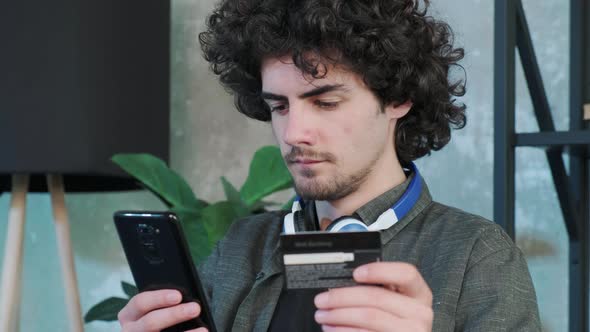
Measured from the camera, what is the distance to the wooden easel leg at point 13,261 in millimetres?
2469

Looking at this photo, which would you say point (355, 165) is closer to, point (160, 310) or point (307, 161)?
point (307, 161)

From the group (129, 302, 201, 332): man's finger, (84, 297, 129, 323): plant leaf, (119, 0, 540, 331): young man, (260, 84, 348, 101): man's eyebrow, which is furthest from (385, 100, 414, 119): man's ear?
(84, 297, 129, 323): plant leaf

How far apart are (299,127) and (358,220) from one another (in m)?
0.15

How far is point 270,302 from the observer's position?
4.21 ft

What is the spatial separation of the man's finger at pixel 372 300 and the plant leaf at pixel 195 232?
1.35 meters

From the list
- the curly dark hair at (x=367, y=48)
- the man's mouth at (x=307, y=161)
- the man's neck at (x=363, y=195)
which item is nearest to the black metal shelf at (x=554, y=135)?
the curly dark hair at (x=367, y=48)

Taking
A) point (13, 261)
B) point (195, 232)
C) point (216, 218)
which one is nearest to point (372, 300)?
point (216, 218)

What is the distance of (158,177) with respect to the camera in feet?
7.83

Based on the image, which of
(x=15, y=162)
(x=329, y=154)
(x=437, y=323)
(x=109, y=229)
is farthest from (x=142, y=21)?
(x=437, y=323)

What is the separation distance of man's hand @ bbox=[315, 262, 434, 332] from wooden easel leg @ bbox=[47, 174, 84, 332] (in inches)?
66.1

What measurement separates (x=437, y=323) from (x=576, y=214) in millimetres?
914

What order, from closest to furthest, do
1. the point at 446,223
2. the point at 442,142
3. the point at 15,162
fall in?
the point at 446,223
the point at 442,142
the point at 15,162

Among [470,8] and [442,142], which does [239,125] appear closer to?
[470,8]

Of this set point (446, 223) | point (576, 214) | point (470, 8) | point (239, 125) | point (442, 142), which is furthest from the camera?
point (239, 125)
